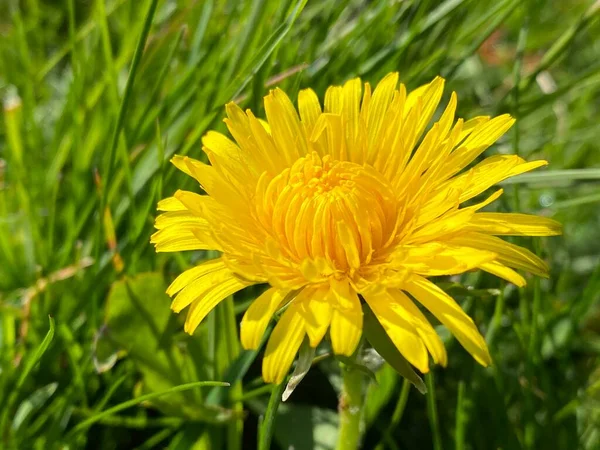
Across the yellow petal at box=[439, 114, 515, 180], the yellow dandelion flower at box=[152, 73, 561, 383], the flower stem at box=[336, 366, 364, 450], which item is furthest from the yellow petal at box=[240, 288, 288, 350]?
the yellow petal at box=[439, 114, 515, 180]

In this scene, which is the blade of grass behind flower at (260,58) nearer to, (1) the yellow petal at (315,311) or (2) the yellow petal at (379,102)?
(2) the yellow petal at (379,102)

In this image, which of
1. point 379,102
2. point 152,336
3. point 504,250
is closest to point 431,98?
point 379,102

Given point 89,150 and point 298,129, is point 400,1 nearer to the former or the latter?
point 298,129

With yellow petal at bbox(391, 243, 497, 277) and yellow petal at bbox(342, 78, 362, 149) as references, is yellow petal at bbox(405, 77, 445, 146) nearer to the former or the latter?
yellow petal at bbox(342, 78, 362, 149)

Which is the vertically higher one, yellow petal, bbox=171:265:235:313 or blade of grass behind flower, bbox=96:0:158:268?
blade of grass behind flower, bbox=96:0:158:268

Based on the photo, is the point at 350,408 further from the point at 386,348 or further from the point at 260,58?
the point at 260,58

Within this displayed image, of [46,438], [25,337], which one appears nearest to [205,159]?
[25,337]
